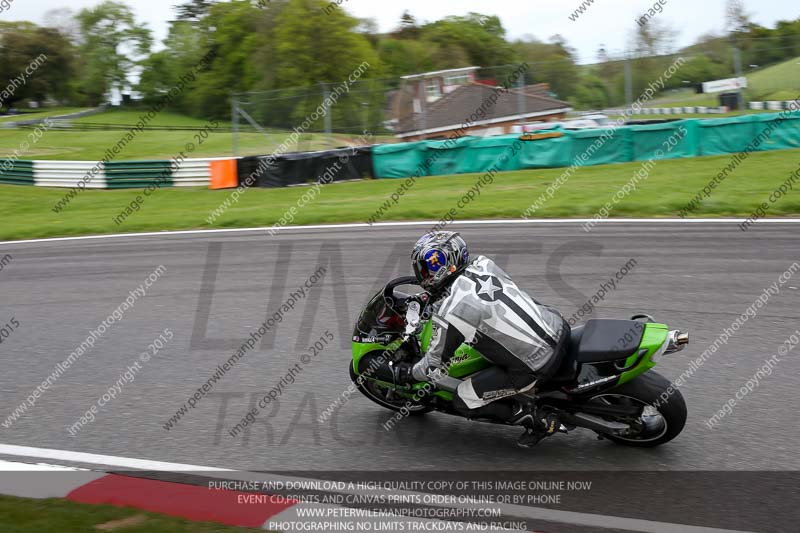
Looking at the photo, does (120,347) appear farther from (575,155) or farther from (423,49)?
(423,49)

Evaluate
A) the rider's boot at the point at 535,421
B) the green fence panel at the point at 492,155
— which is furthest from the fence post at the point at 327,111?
the rider's boot at the point at 535,421

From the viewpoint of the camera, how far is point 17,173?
25469 millimetres

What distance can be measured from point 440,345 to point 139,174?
812 inches

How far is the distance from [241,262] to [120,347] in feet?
12.2

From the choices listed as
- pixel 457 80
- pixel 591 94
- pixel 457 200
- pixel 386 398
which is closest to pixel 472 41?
pixel 457 80

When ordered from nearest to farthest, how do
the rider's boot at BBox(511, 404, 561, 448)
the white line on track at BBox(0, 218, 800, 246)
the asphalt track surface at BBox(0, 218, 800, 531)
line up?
the rider's boot at BBox(511, 404, 561, 448) < the asphalt track surface at BBox(0, 218, 800, 531) < the white line on track at BBox(0, 218, 800, 246)

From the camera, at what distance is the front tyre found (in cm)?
487

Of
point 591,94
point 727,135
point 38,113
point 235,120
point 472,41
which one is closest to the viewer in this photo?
point 727,135

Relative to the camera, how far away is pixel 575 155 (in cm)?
1980

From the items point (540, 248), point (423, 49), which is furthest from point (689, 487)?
point (423, 49)

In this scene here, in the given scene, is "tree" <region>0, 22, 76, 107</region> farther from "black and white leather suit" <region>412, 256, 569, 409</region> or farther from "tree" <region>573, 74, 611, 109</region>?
"black and white leather suit" <region>412, 256, 569, 409</region>

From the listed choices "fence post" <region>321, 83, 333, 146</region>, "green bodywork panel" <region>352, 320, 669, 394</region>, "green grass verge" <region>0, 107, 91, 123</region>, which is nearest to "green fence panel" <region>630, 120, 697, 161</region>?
"fence post" <region>321, 83, 333, 146</region>

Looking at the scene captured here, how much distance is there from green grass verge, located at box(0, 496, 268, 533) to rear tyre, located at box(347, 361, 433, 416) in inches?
76.9

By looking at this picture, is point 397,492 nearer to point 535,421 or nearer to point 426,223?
point 535,421
